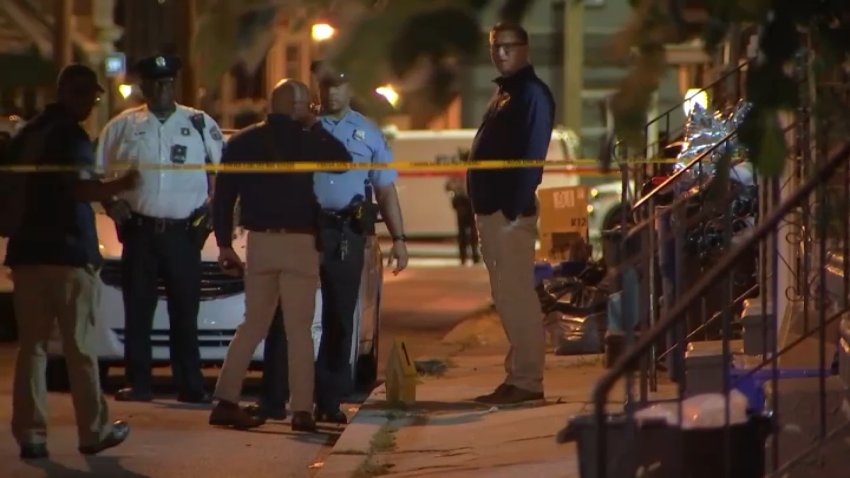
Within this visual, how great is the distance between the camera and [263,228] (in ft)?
29.2

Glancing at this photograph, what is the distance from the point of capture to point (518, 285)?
9.45m

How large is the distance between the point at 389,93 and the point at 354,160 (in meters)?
5.44

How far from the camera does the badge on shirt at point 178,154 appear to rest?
10062 mm

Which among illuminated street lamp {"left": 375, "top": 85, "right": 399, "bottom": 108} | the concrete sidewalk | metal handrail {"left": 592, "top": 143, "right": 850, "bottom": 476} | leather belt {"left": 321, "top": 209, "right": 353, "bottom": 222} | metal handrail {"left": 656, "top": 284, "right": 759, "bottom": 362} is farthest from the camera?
metal handrail {"left": 656, "top": 284, "right": 759, "bottom": 362}

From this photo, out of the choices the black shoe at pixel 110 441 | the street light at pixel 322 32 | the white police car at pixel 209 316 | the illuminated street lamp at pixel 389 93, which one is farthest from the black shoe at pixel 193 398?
the illuminated street lamp at pixel 389 93

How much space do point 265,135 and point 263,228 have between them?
0.52 m

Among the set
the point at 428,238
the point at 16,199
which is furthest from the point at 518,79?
the point at 428,238

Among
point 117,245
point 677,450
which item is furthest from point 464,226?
point 677,450

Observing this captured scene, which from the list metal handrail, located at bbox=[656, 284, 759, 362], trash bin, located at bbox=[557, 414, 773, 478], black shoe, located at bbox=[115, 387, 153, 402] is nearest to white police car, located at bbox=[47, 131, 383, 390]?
black shoe, located at bbox=[115, 387, 153, 402]

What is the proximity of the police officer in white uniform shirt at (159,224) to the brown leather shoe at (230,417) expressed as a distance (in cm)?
97

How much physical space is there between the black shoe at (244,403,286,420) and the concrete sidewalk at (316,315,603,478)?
44 cm

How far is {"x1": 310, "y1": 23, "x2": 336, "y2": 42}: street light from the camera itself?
4.22 m

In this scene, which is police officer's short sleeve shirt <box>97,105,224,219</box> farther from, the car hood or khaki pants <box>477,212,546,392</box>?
khaki pants <box>477,212,546,392</box>

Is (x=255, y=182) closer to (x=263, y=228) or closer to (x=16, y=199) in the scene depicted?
(x=263, y=228)
